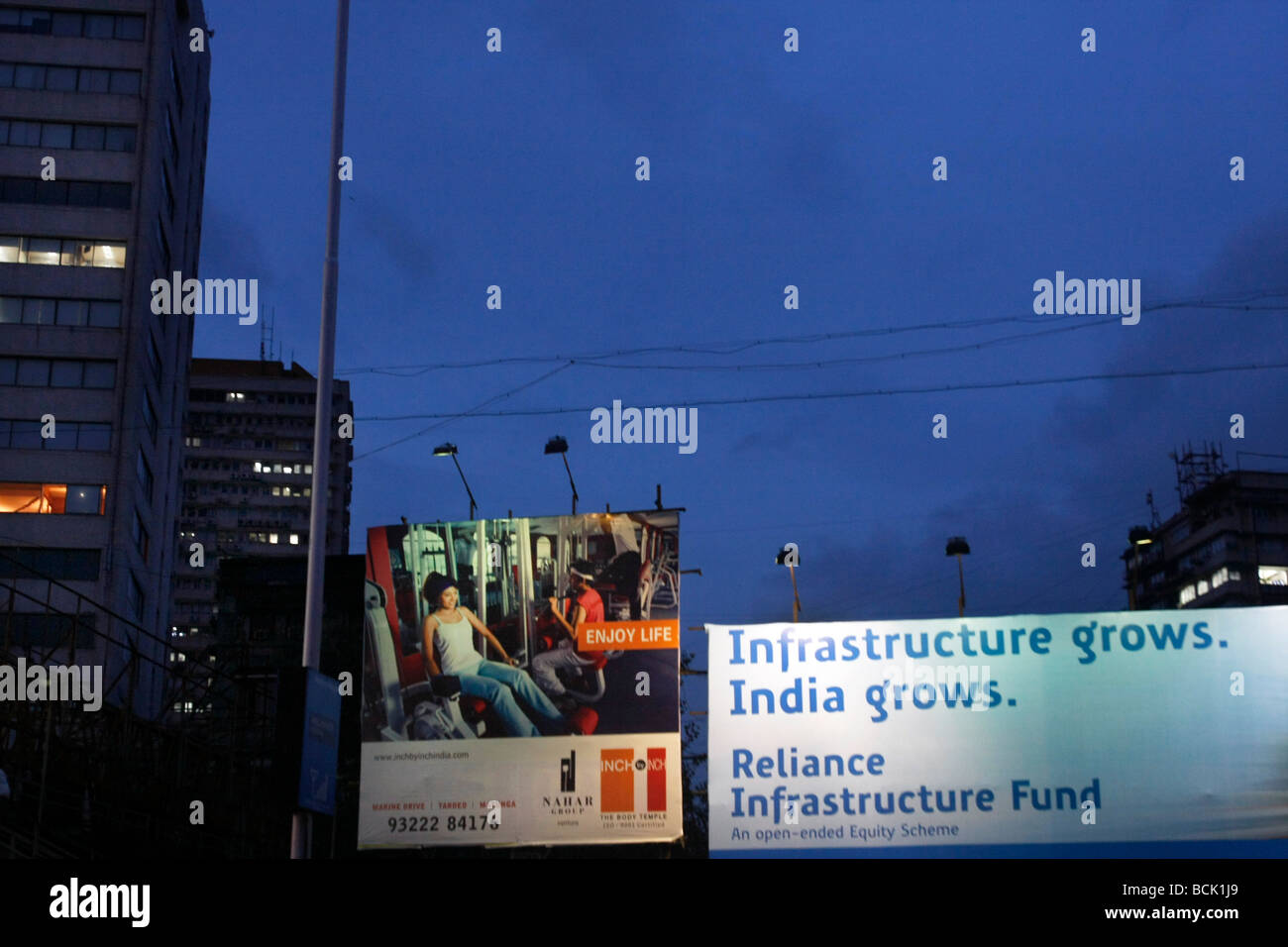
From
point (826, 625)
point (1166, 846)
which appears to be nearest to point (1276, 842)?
point (1166, 846)

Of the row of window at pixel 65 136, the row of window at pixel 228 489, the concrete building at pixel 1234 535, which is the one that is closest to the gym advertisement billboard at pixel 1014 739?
the row of window at pixel 65 136

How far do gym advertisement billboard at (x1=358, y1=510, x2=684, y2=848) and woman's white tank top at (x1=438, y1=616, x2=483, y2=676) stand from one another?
0.02 metres

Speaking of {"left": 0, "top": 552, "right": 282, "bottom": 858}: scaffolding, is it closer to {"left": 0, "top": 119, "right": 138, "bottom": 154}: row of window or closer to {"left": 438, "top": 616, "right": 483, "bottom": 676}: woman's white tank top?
{"left": 438, "top": 616, "right": 483, "bottom": 676}: woman's white tank top

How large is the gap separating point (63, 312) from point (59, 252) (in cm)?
302

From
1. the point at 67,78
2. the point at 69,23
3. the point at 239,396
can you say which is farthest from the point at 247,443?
the point at 67,78

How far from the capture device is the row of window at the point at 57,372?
6238cm

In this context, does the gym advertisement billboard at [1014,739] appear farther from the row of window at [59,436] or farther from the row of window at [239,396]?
the row of window at [239,396]

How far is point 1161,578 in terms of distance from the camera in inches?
5030

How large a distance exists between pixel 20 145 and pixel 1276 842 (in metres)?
62.3

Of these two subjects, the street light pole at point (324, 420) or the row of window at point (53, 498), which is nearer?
the street light pole at point (324, 420)

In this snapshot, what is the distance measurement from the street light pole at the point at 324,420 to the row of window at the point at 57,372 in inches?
1926

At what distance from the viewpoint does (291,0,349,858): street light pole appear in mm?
15172
